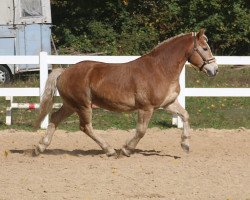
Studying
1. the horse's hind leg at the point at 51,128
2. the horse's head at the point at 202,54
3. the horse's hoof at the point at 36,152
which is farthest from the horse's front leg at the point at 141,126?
the horse's hoof at the point at 36,152

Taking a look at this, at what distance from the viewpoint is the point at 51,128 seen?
11.4 metres

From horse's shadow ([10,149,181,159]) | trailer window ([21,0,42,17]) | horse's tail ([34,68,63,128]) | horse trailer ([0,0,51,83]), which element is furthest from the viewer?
trailer window ([21,0,42,17])

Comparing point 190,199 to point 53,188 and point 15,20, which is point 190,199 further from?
point 15,20

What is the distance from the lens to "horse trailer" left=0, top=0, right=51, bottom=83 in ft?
66.5

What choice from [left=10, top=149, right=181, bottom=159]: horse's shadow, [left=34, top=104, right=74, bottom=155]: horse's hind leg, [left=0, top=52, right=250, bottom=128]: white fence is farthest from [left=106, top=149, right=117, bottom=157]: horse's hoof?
[left=0, top=52, right=250, bottom=128]: white fence

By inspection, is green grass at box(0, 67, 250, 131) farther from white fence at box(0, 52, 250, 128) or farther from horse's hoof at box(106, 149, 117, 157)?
horse's hoof at box(106, 149, 117, 157)

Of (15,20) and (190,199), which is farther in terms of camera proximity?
(15,20)

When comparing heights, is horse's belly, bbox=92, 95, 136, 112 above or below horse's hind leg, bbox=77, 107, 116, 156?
above

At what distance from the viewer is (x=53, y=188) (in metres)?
8.73

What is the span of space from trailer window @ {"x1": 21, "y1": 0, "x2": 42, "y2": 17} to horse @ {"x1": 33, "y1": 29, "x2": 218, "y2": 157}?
9.93 meters

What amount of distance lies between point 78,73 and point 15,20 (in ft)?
32.2

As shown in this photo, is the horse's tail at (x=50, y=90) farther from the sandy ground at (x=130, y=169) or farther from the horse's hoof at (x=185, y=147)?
the horse's hoof at (x=185, y=147)

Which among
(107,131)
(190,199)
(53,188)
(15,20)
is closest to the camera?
(190,199)

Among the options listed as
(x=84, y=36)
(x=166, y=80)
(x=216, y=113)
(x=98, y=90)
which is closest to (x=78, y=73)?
(x=98, y=90)
